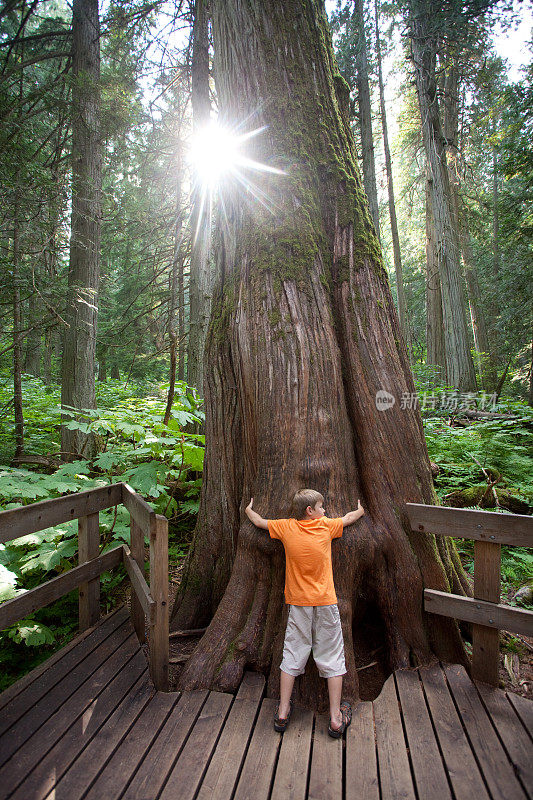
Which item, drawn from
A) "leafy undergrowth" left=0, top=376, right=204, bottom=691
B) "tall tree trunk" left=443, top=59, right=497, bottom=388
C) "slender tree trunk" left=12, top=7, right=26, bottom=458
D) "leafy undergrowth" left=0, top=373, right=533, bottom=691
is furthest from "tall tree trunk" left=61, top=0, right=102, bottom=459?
"tall tree trunk" left=443, top=59, right=497, bottom=388

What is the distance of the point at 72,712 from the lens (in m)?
2.46

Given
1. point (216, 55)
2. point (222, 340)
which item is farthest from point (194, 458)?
point (216, 55)

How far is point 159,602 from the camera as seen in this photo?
8.78ft

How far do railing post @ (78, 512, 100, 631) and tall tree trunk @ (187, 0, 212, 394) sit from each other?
4.62m

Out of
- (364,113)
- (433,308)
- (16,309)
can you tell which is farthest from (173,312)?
(433,308)

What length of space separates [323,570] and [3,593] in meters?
2.40

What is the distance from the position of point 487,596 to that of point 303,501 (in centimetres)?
142

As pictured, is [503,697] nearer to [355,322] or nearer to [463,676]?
[463,676]

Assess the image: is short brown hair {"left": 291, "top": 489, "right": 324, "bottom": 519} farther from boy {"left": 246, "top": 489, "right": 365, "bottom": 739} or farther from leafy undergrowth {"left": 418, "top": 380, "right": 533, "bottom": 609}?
leafy undergrowth {"left": 418, "top": 380, "right": 533, "bottom": 609}

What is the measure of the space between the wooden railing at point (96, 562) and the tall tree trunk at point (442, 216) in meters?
11.0

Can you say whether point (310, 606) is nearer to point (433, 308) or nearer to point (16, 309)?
point (16, 309)

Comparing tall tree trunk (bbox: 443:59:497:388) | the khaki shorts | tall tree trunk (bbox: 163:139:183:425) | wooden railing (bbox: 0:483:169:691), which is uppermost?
tall tree trunk (bbox: 443:59:497:388)

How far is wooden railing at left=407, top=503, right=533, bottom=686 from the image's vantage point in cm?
261

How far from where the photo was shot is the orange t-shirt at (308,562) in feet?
→ 8.34
